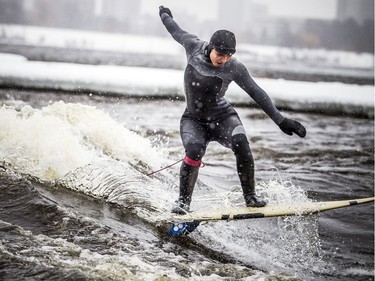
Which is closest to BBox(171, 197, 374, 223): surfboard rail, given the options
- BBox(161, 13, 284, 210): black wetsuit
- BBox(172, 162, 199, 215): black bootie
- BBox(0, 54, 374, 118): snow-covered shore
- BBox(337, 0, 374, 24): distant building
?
BBox(172, 162, 199, 215): black bootie

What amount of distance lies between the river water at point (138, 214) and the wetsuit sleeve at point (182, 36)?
1.72m

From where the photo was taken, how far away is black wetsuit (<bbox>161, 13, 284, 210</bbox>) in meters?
5.26

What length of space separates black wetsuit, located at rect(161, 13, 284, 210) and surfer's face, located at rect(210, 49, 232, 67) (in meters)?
0.10

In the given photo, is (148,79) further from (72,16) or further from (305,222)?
(72,16)

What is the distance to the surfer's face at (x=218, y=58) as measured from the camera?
511 centimetres

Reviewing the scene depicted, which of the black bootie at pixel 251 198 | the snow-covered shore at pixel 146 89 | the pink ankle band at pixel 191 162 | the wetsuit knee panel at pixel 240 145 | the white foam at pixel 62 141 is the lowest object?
the snow-covered shore at pixel 146 89

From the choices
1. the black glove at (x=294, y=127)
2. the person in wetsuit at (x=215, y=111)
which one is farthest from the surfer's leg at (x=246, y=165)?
the black glove at (x=294, y=127)

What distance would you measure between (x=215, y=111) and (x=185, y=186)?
0.81m

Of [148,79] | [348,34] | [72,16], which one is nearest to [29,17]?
[72,16]

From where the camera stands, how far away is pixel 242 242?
5.56 meters

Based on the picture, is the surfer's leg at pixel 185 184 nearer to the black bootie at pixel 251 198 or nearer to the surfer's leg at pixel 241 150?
the surfer's leg at pixel 241 150

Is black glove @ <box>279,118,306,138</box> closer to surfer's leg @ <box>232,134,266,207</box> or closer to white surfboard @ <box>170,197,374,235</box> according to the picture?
surfer's leg @ <box>232,134,266,207</box>

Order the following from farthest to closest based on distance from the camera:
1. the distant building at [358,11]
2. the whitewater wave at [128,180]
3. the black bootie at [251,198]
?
the distant building at [358,11] → the whitewater wave at [128,180] → the black bootie at [251,198]

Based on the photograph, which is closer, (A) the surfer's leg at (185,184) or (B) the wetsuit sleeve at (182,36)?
(A) the surfer's leg at (185,184)
